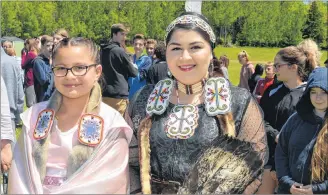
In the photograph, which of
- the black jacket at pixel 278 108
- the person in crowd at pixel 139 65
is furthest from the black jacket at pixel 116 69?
the black jacket at pixel 278 108

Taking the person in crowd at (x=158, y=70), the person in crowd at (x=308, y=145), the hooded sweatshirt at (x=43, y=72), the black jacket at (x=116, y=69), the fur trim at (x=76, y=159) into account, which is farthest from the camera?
the black jacket at (x=116, y=69)

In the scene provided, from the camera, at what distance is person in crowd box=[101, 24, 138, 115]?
20.5 ft

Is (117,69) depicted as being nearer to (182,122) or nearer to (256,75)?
(256,75)

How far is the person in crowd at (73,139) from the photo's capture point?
2.23m

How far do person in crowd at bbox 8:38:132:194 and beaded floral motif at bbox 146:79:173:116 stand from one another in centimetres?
15

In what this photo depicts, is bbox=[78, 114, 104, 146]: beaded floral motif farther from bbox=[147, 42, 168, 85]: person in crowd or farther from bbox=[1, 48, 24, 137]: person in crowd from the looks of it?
bbox=[147, 42, 168, 85]: person in crowd

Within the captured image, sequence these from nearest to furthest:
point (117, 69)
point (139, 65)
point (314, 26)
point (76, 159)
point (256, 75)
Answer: point (76, 159) < point (117, 69) < point (314, 26) < point (139, 65) < point (256, 75)

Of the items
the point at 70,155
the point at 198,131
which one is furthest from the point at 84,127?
the point at 198,131

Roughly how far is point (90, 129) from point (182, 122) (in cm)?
43

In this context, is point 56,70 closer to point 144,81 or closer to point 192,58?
point 192,58

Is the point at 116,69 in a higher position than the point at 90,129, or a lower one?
lower

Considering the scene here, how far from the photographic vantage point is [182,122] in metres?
2.29

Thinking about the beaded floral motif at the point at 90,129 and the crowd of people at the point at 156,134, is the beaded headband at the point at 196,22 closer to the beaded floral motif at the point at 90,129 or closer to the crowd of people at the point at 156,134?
the crowd of people at the point at 156,134

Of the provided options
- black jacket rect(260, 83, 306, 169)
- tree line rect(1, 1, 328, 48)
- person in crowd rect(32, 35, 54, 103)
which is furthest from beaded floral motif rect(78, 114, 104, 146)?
tree line rect(1, 1, 328, 48)
